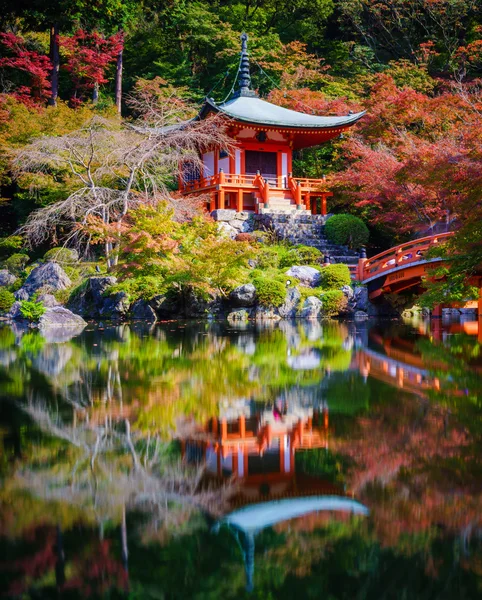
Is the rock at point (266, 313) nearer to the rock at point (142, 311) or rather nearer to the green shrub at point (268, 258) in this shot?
the green shrub at point (268, 258)

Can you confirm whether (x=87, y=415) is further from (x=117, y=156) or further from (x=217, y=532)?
(x=117, y=156)

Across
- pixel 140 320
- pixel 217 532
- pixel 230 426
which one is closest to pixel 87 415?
pixel 230 426

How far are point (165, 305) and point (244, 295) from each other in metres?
2.32

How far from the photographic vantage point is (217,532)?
10.7 ft

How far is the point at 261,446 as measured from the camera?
484 centimetres

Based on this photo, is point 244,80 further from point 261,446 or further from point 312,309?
point 261,446

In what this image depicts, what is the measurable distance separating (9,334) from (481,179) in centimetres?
983

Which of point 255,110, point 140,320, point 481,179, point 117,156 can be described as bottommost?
point 140,320

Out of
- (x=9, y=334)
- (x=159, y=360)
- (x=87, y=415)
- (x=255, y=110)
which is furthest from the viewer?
(x=255, y=110)

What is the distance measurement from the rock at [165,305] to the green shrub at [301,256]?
3.82 metres

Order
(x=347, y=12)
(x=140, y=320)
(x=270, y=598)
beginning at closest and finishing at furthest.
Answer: (x=270, y=598), (x=140, y=320), (x=347, y=12)

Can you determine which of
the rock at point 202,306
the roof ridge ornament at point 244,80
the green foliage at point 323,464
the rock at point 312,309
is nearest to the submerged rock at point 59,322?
the rock at point 202,306

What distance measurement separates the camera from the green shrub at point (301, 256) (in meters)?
22.1

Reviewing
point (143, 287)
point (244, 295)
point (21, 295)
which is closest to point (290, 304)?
point (244, 295)
